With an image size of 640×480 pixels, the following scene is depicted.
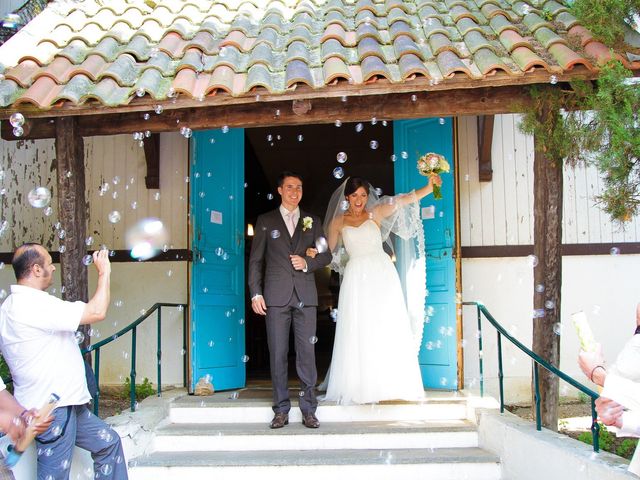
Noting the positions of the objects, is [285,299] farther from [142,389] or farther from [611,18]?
[611,18]

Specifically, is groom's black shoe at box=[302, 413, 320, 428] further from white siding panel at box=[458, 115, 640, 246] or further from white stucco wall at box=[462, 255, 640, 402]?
white siding panel at box=[458, 115, 640, 246]

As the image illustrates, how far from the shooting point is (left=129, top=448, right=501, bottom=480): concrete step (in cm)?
517

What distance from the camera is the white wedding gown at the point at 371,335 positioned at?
610 cm

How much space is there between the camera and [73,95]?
490cm

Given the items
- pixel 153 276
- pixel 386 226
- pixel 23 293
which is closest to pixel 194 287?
pixel 153 276

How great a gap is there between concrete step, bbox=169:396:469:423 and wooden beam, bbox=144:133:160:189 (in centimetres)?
296

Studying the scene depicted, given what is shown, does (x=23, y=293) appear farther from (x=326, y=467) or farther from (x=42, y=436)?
(x=326, y=467)

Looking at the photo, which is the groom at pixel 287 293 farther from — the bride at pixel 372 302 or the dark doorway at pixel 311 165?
the dark doorway at pixel 311 165

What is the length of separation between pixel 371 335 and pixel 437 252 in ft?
4.84

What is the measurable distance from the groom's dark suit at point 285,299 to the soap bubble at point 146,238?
238cm

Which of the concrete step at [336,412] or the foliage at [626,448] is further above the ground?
the concrete step at [336,412]

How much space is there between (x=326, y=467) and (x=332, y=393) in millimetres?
1149

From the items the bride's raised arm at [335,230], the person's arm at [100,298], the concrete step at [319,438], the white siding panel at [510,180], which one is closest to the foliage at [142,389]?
the concrete step at [319,438]

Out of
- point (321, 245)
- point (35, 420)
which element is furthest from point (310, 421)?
point (35, 420)
